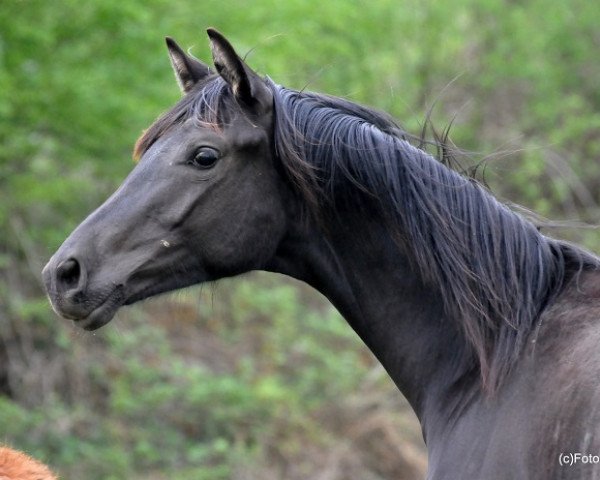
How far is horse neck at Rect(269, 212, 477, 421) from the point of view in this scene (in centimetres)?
329

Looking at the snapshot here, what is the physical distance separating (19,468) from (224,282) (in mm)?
6379

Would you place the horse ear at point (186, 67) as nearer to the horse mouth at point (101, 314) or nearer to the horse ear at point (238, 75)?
the horse ear at point (238, 75)

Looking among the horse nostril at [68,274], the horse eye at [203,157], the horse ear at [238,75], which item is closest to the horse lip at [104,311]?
the horse nostril at [68,274]

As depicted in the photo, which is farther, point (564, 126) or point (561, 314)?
point (564, 126)

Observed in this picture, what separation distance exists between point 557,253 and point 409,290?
1.64 ft

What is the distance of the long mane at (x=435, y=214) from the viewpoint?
3.13 m

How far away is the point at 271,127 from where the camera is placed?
3.34m

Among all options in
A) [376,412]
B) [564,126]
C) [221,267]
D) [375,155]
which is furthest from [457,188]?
[564,126]

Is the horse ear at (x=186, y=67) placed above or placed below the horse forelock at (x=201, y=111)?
above

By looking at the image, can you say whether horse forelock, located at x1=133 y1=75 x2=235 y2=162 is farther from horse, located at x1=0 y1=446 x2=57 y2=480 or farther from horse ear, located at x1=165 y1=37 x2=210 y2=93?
horse, located at x1=0 y1=446 x2=57 y2=480

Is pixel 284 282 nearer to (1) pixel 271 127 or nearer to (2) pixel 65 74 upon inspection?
(2) pixel 65 74

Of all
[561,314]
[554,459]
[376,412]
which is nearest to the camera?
[554,459]

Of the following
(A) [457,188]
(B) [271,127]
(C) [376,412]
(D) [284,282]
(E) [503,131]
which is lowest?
(C) [376,412]

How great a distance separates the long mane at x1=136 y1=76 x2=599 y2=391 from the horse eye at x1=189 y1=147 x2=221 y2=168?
0.11 m
